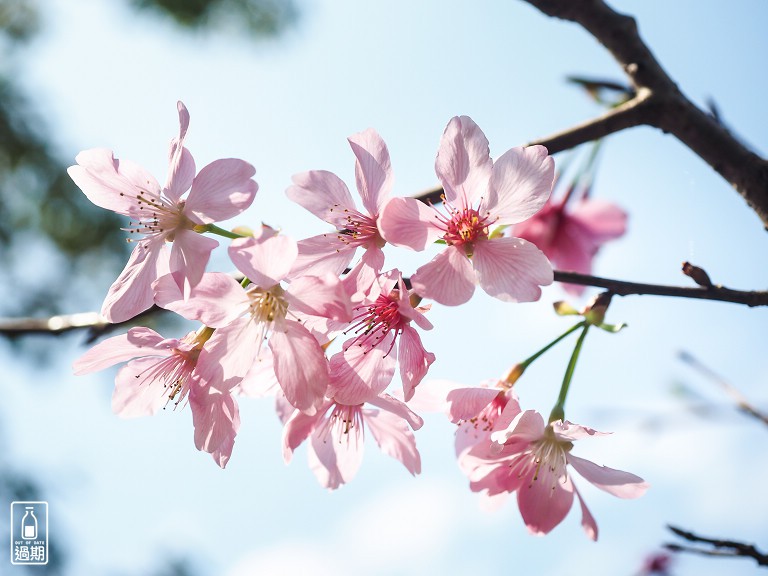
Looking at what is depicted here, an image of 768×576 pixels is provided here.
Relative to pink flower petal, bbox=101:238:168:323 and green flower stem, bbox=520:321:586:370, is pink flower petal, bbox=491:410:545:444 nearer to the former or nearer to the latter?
green flower stem, bbox=520:321:586:370

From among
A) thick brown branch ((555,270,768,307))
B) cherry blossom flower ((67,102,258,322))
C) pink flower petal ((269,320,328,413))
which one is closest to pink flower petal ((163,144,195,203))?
cherry blossom flower ((67,102,258,322))

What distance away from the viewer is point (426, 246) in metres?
0.75

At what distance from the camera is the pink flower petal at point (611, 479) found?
2.72 feet

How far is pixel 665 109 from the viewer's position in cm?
97

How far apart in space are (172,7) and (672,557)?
11.8ft

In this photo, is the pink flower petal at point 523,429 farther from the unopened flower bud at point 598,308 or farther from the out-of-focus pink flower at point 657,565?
the out-of-focus pink flower at point 657,565

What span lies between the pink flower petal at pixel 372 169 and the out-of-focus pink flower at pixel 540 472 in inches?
12.6

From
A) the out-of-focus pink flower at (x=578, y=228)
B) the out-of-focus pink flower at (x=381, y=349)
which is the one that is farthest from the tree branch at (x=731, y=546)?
the out-of-focus pink flower at (x=578, y=228)

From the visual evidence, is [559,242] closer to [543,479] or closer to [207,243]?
[543,479]

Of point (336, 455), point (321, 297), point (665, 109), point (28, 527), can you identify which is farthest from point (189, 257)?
point (28, 527)

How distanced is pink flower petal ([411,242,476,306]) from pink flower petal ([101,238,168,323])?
1.10 ft

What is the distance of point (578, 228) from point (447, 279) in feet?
4.27

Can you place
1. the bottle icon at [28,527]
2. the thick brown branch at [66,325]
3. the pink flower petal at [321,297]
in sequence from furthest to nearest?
1. the bottle icon at [28,527]
2. the thick brown branch at [66,325]
3. the pink flower petal at [321,297]

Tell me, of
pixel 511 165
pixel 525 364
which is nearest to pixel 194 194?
pixel 511 165
